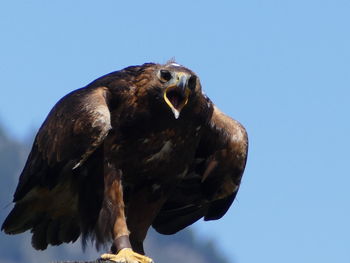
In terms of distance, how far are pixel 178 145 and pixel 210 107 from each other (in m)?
0.61

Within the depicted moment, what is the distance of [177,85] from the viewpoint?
14.7m

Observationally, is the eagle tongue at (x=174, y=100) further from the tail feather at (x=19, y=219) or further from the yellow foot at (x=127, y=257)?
the tail feather at (x=19, y=219)

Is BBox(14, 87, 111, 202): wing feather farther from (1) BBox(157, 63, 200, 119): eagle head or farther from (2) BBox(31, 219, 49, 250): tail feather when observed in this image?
(2) BBox(31, 219, 49, 250): tail feather

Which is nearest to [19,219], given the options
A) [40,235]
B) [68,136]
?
→ [40,235]

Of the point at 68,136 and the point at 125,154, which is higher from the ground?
the point at 68,136

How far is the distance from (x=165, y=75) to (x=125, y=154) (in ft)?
2.92

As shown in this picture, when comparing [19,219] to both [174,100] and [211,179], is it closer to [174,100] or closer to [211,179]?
[211,179]

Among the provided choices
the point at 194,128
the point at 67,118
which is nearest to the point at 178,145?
the point at 194,128

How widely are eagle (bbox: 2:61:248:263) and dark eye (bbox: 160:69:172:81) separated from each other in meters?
0.01

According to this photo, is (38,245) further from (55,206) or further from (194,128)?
(194,128)

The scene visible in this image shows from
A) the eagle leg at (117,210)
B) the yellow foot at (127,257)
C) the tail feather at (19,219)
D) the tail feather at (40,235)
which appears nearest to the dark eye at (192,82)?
the eagle leg at (117,210)

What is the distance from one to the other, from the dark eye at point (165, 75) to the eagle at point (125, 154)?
0.01 m

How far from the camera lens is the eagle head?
48.3 ft

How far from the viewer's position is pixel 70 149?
14812mm
